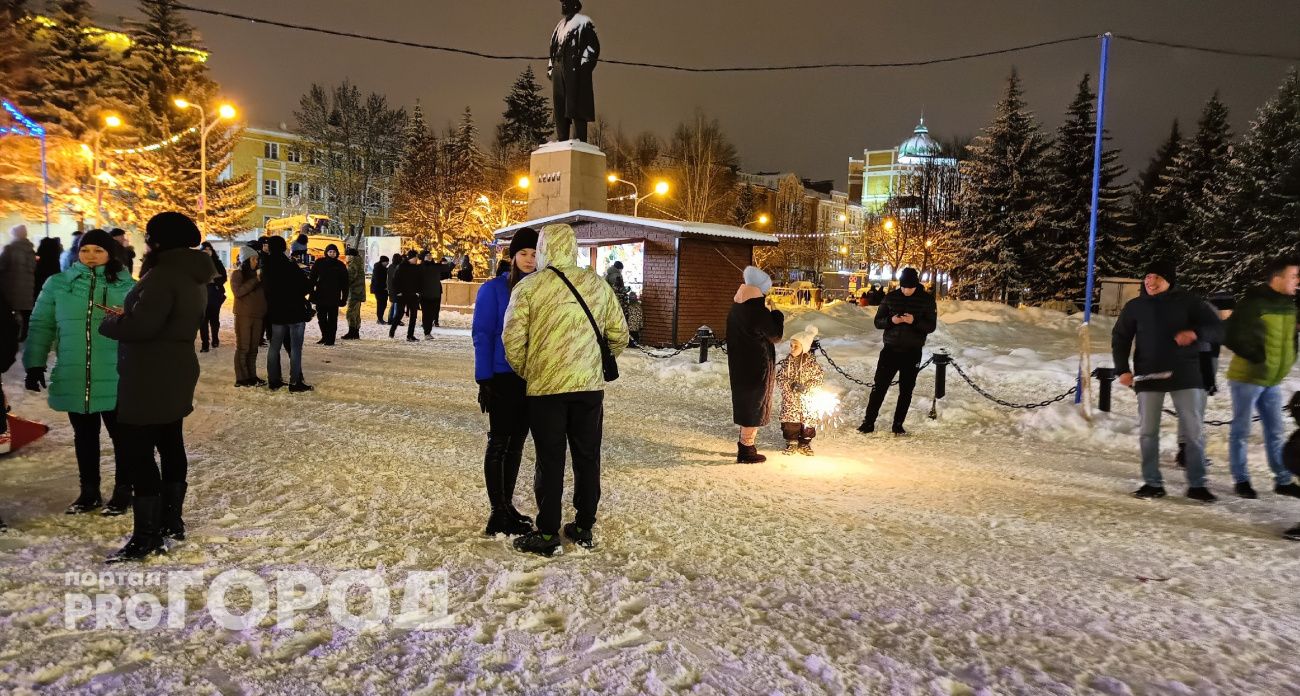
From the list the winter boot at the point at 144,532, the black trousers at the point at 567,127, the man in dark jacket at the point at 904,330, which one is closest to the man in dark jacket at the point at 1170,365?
the man in dark jacket at the point at 904,330

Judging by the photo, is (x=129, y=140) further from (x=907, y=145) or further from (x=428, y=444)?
(x=907, y=145)

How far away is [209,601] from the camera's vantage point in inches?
143

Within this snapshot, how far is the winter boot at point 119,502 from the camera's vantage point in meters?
4.82

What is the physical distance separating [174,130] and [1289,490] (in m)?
44.4

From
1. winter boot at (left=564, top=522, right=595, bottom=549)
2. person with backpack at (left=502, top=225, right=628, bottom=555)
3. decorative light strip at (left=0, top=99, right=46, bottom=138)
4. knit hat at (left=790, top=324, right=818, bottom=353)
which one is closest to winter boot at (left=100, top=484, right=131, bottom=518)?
person with backpack at (left=502, top=225, right=628, bottom=555)

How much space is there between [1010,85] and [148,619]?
42.8m

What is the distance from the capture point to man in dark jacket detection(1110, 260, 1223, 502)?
6020 millimetres

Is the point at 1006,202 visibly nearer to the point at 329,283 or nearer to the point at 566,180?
the point at 566,180

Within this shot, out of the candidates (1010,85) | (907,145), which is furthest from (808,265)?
(1010,85)

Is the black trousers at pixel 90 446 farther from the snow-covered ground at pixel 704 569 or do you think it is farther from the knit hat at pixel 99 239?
the knit hat at pixel 99 239

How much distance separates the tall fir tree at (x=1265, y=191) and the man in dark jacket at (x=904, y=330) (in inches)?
1203

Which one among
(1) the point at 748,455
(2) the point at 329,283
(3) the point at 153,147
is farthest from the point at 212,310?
(3) the point at 153,147

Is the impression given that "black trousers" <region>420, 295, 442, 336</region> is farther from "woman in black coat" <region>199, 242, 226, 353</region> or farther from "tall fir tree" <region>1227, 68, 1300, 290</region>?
"tall fir tree" <region>1227, 68, 1300, 290</region>

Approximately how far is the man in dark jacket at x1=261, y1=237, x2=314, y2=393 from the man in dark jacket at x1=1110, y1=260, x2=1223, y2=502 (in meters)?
8.90
